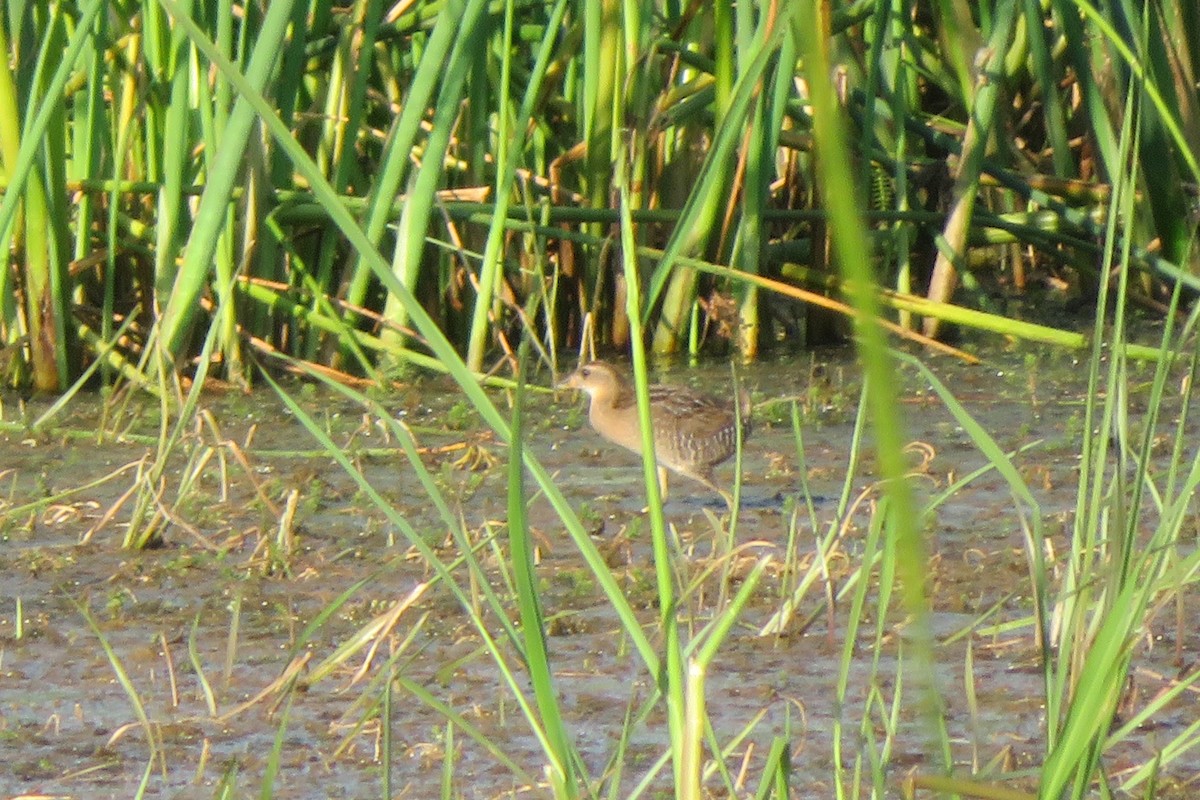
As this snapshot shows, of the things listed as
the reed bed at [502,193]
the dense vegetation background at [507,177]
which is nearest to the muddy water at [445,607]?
the reed bed at [502,193]

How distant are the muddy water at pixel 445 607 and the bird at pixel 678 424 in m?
0.11

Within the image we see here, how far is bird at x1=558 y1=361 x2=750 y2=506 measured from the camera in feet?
15.9

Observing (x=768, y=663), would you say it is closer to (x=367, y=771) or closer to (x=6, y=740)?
(x=367, y=771)

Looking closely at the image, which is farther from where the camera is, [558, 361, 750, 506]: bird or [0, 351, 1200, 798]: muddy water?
[558, 361, 750, 506]: bird

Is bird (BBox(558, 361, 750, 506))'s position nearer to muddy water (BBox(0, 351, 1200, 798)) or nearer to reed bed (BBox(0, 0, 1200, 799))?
muddy water (BBox(0, 351, 1200, 798))

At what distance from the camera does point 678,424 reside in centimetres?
485

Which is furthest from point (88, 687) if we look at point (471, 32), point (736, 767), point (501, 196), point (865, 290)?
point (865, 290)

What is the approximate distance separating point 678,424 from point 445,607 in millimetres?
1309

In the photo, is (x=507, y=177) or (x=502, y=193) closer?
(x=507, y=177)

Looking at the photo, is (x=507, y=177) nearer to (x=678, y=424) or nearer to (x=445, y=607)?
(x=678, y=424)

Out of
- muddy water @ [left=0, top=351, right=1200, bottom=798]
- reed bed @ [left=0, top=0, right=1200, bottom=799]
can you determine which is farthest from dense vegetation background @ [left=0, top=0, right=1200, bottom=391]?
muddy water @ [left=0, top=351, right=1200, bottom=798]

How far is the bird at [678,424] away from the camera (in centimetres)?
484

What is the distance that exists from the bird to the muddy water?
114mm

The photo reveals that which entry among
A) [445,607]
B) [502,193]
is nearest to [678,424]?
[502,193]
